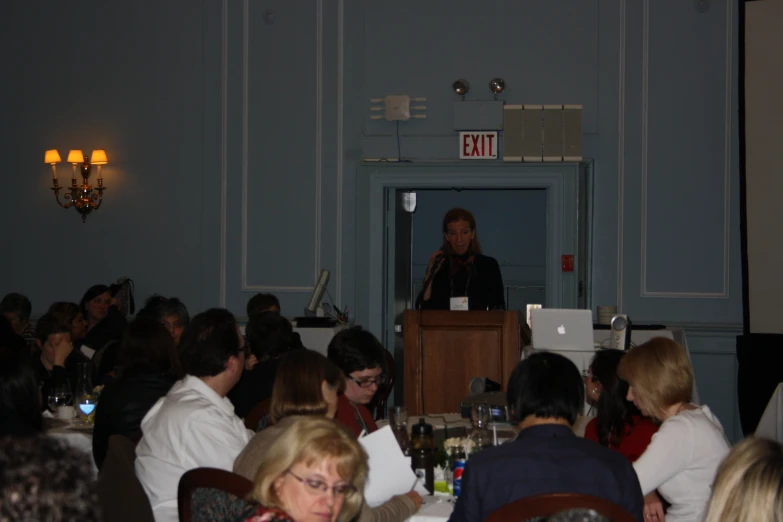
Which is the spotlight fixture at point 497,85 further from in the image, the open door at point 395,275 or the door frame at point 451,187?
the open door at point 395,275

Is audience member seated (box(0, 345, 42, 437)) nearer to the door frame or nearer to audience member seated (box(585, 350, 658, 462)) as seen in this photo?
audience member seated (box(585, 350, 658, 462))

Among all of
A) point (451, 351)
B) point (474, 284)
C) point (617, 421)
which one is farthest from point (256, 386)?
point (474, 284)

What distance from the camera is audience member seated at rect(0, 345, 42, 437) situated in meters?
2.68

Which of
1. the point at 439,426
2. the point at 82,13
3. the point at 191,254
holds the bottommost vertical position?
the point at 439,426

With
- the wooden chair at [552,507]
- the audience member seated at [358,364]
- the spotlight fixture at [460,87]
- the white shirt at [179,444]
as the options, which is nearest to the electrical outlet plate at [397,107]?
the spotlight fixture at [460,87]

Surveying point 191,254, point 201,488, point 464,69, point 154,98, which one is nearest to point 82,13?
point 154,98

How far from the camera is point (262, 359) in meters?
4.56

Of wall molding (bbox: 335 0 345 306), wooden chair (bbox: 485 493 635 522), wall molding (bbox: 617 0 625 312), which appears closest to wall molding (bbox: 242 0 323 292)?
wall molding (bbox: 335 0 345 306)

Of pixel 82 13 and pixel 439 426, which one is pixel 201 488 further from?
pixel 82 13

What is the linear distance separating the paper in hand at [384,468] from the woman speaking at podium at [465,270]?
2970 mm

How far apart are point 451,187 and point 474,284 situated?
170 cm

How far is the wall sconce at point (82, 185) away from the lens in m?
7.71

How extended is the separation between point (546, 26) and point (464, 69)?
28.8 inches

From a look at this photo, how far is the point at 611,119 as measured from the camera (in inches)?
287
